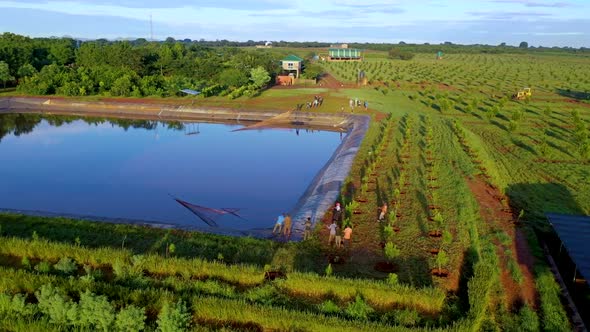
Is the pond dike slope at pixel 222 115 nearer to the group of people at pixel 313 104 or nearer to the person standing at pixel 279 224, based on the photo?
the group of people at pixel 313 104

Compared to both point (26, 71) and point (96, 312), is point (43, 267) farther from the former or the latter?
point (26, 71)

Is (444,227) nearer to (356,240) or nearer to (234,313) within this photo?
(356,240)

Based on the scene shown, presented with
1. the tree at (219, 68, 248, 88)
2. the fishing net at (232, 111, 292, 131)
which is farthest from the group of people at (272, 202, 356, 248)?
the tree at (219, 68, 248, 88)

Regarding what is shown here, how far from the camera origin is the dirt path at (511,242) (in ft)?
43.4

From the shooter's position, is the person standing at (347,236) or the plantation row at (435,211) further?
the person standing at (347,236)

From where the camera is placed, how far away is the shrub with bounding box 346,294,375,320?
11.0 meters

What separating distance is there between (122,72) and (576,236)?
170ft

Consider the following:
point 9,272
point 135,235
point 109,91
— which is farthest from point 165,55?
point 9,272

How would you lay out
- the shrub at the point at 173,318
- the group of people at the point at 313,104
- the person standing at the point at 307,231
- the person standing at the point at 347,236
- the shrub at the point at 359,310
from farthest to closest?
1. the group of people at the point at 313,104
2. the person standing at the point at 307,231
3. the person standing at the point at 347,236
4. the shrub at the point at 359,310
5. the shrub at the point at 173,318

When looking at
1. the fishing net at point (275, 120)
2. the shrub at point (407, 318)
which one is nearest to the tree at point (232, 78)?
the fishing net at point (275, 120)

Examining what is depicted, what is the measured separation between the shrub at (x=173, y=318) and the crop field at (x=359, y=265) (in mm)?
27

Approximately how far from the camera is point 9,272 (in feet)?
38.8

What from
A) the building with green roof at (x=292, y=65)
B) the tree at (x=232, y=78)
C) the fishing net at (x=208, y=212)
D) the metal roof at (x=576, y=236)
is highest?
the building with green roof at (x=292, y=65)

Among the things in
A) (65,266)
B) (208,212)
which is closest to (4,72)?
(208,212)
